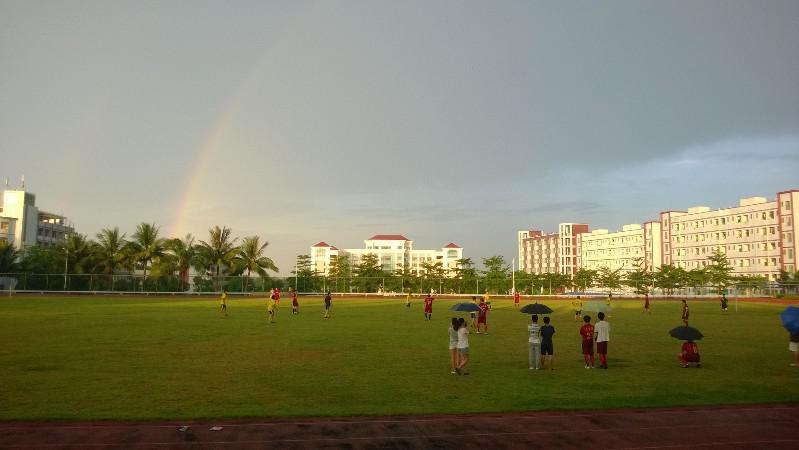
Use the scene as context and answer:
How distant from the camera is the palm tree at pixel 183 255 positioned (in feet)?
281

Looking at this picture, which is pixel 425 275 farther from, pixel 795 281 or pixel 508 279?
pixel 795 281

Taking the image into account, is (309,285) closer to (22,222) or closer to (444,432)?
(22,222)

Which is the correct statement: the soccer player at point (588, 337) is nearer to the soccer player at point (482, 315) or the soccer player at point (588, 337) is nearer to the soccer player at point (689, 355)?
the soccer player at point (689, 355)

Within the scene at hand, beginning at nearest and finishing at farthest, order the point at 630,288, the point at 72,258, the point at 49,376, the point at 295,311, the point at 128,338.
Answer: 1. the point at 49,376
2. the point at 128,338
3. the point at 295,311
4. the point at 72,258
5. the point at 630,288

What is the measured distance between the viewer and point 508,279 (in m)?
106

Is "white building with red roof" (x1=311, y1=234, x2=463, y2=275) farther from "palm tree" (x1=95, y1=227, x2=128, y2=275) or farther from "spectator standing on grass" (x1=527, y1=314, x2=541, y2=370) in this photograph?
"spectator standing on grass" (x1=527, y1=314, x2=541, y2=370)

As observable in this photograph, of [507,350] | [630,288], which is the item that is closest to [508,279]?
[630,288]

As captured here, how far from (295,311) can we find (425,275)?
6084 centimetres

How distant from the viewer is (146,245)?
8469 cm

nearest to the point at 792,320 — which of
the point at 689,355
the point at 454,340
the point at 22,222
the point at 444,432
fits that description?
the point at 689,355

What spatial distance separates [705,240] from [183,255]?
100540 millimetres

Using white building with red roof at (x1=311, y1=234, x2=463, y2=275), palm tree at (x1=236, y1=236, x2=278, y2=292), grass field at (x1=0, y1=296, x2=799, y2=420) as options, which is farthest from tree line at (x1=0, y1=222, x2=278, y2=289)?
white building with red roof at (x1=311, y1=234, x2=463, y2=275)

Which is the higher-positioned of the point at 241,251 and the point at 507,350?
→ the point at 241,251

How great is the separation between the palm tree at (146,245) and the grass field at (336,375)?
196 feet
